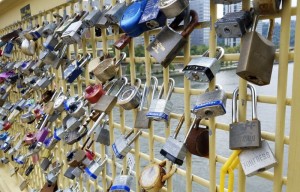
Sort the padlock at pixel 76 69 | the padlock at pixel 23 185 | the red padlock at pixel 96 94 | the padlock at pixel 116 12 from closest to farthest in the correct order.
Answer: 1. the padlock at pixel 116 12
2. the red padlock at pixel 96 94
3. the padlock at pixel 76 69
4. the padlock at pixel 23 185

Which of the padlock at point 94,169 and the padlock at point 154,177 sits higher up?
the padlock at point 154,177

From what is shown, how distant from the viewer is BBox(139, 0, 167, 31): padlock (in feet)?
2.15

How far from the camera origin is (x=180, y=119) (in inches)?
30.2

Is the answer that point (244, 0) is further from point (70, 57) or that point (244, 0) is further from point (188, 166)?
point (70, 57)

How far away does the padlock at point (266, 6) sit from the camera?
49 centimetres

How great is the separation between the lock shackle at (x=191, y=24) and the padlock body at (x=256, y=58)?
17cm

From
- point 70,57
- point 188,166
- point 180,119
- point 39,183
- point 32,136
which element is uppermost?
point 70,57

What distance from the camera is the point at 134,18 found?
708 millimetres

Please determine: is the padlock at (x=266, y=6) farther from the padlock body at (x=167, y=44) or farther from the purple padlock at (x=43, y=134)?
the purple padlock at (x=43, y=134)

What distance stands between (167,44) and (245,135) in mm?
254

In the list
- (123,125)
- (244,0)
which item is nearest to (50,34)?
(123,125)

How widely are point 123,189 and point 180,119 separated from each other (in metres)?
0.27

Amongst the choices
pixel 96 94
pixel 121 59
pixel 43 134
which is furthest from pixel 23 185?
pixel 121 59

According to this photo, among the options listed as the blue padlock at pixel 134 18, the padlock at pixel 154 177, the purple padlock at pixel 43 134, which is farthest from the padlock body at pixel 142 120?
the purple padlock at pixel 43 134
